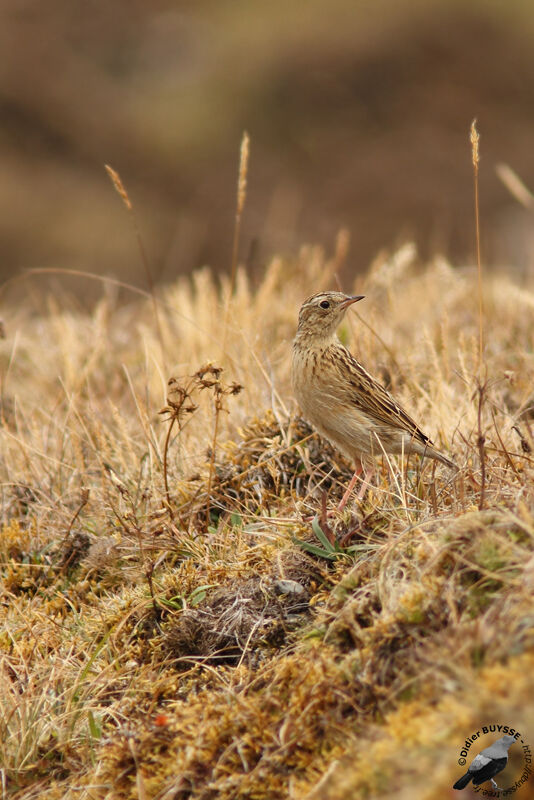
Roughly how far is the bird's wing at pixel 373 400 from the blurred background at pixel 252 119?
20.8 metres

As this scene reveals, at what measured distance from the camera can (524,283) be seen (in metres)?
8.41

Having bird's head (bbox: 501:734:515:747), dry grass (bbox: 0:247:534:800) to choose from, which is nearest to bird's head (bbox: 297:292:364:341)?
dry grass (bbox: 0:247:534:800)

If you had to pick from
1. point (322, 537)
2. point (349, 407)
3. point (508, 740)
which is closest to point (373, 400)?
point (349, 407)

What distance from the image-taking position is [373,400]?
4.54 meters

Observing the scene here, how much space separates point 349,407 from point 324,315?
0.60m

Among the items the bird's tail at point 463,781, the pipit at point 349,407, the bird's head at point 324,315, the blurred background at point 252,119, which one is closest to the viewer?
the bird's tail at point 463,781

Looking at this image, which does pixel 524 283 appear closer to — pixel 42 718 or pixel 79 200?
pixel 42 718

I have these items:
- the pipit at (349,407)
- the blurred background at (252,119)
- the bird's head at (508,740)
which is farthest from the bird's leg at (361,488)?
the blurred background at (252,119)

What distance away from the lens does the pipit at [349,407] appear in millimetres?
4441

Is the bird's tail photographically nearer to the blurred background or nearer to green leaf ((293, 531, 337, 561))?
green leaf ((293, 531, 337, 561))

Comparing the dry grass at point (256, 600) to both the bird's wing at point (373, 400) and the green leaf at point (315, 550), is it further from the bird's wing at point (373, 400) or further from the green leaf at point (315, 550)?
the bird's wing at point (373, 400)

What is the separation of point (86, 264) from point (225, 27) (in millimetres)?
12638

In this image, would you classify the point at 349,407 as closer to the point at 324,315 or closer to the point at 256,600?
the point at 324,315

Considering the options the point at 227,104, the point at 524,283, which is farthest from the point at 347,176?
the point at 524,283
